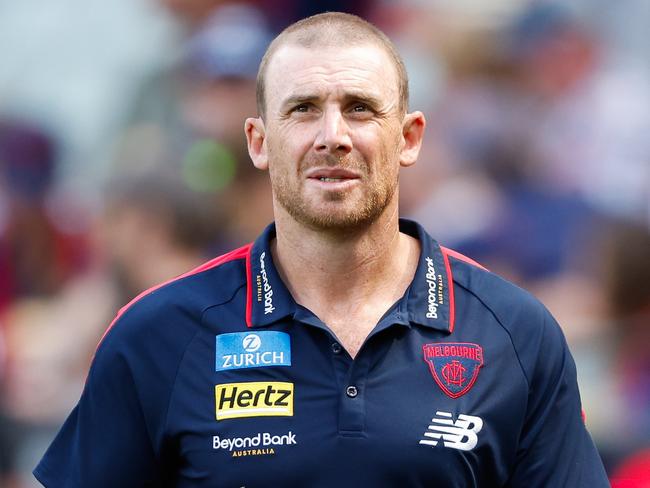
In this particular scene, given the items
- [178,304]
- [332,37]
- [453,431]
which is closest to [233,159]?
[332,37]

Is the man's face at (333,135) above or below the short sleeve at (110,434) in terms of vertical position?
above

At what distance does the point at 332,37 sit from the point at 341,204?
484 mm

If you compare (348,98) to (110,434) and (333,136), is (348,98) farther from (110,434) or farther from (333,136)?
(110,434)

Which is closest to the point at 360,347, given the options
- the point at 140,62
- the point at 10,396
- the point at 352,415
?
the point at 352,415

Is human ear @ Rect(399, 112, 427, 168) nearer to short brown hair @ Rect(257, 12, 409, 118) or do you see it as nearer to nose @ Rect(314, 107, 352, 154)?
short brown hair @ Rect(257, 12, 409, 118)

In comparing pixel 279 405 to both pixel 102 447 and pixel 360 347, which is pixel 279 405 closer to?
pixel 360 347

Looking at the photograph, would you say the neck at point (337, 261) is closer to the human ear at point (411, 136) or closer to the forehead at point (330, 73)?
the human ear at point (411, 136)

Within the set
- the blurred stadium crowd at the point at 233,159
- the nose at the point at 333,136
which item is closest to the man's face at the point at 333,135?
the nose at the point at 333,136

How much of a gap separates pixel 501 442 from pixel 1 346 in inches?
138

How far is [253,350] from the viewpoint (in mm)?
2922

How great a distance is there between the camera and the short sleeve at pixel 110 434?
2.92 metres

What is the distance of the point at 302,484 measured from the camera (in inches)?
110

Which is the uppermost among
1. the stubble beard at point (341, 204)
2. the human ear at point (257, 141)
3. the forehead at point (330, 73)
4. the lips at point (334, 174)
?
the forehead at point (330, 73)

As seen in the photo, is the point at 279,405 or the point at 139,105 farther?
the point at 139,105
